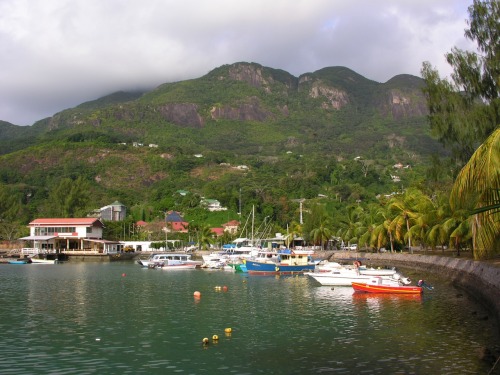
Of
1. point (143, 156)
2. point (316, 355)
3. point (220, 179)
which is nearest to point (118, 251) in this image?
point (220, 179)

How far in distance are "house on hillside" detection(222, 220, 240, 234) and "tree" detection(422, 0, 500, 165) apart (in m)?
94.8

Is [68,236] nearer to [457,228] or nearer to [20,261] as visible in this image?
[20,261]

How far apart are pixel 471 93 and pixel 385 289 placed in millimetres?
15686

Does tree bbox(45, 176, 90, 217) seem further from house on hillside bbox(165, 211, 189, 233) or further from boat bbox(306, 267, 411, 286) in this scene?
boat bbox(306, 267, 411, 286)

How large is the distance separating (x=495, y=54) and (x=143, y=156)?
168m

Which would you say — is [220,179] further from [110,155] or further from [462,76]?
[462,76]

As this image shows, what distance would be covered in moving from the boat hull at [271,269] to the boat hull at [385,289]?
22.2 meters

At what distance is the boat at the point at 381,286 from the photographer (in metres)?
39.1

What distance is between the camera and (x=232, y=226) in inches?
5354

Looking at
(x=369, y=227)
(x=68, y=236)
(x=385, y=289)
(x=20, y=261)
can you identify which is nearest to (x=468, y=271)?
(x=385, y=289)

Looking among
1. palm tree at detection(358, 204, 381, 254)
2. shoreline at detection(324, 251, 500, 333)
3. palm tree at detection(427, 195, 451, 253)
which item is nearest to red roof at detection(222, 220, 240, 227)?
palm tree at detection(358, 204, 381, 254)

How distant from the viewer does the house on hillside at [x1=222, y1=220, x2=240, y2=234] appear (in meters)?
132

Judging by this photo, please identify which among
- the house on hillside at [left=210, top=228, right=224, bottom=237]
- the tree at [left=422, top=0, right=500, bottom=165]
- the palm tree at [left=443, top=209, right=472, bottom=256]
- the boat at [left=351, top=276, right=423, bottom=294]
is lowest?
the boat at [left=351, top=276, right=423, bottom=294]

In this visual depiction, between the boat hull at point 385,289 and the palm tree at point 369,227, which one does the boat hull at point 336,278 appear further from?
the palm tree at point 369,227
